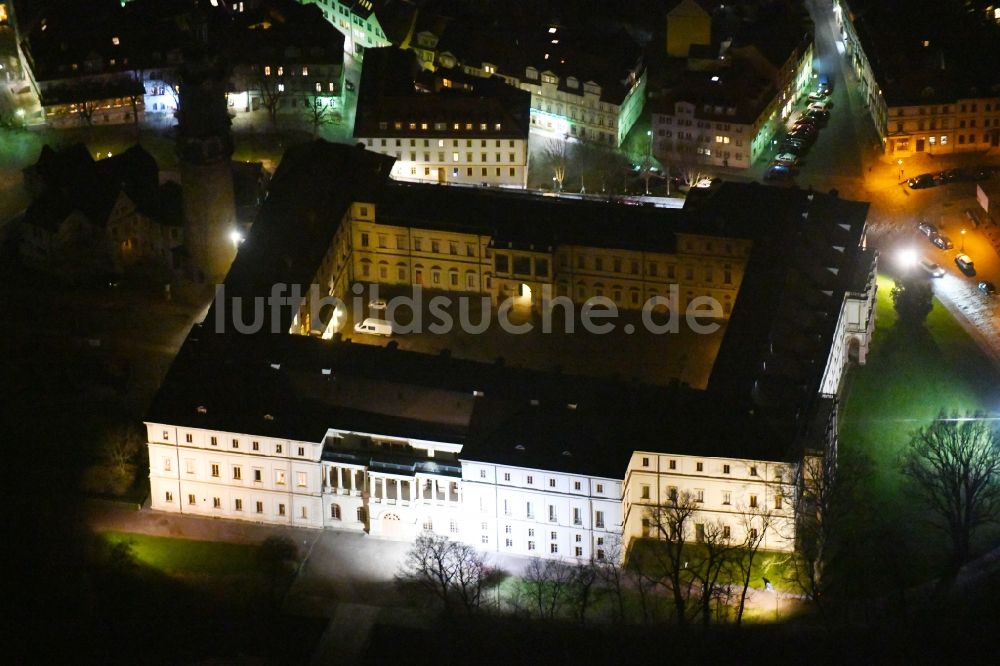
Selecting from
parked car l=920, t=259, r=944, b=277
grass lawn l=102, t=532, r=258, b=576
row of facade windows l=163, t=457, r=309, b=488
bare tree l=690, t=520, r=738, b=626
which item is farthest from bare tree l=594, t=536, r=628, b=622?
parked car l=920, t=259, r=944, b=277

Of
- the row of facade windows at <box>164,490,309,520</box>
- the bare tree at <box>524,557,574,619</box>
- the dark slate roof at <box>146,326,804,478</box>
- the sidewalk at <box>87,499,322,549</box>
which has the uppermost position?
the dark slate roof at <box>146,326,804,478</box>

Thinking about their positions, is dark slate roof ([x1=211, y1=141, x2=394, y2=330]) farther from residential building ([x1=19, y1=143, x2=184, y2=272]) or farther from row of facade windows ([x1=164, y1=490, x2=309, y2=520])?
row of facade windows ([x1=164, y1=490, x2=309, y2=520])

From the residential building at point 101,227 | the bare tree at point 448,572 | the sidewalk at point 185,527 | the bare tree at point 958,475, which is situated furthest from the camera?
the residential building at point 101,227

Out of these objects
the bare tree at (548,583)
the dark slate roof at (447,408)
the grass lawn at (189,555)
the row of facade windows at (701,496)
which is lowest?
the bare tree at (548,583)

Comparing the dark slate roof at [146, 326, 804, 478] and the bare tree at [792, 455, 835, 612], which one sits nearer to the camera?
the bare tree at [792, 455, 835, 612]

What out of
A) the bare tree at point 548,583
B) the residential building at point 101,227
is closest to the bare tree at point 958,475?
the bare tree at point 548,583

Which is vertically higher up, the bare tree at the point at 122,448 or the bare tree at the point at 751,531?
the bare tree at the point at 122,448

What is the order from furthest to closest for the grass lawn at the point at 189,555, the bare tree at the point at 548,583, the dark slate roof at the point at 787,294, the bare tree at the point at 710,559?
1. the dark slate roof at the point at 787,294
2. the grass lawn at the point at 189,555
3. the bare tree at the point at 548,583
4. the bare tree at the point at 710,559

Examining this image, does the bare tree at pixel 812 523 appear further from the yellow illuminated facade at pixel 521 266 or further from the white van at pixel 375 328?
the white van at pixel 375 328

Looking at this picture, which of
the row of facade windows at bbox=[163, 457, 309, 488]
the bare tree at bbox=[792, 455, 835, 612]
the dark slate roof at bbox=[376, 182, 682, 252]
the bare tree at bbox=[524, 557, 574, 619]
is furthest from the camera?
the dark slate roof at bbox=[376, 182, 682, 252]
